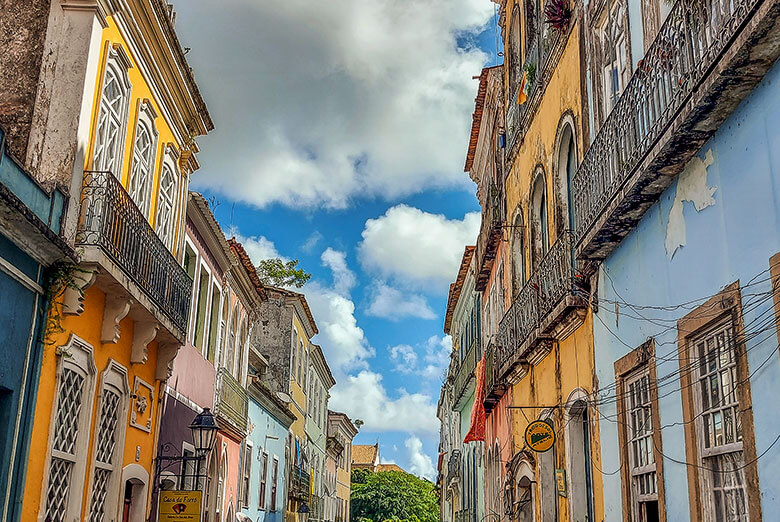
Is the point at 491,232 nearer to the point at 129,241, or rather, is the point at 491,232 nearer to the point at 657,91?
the point at 129,241

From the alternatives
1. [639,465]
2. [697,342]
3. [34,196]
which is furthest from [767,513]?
[34,196]

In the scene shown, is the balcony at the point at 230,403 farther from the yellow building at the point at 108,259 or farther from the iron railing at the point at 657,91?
the iron railing at the point at 657,91

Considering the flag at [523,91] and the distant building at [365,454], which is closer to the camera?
the flag at [523,91]

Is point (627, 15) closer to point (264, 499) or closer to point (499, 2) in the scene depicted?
point (499, 2)

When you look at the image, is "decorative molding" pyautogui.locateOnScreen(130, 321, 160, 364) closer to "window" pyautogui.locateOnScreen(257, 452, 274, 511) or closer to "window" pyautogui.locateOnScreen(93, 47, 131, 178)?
"window" pyautogui.locateOnScreen(93, 47, 131, 178)

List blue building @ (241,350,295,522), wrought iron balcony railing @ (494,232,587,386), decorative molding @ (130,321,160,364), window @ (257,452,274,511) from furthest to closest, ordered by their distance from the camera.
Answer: window @ (257,452,274,511) → blue building @ (241,350,295,522) → decorative molding @ (130,321,160,364) → wrought iron balcony railing @ (494,232,587,386)

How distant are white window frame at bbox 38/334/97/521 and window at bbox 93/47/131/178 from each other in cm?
193

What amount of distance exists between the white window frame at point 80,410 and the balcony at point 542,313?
16.8 feet

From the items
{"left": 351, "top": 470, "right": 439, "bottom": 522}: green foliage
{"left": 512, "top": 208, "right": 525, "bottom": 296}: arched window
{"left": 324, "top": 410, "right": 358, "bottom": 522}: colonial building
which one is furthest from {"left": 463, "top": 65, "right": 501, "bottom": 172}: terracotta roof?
{"left": 351, "top": 470, "right": 439, "bottom": 522}: green foliage

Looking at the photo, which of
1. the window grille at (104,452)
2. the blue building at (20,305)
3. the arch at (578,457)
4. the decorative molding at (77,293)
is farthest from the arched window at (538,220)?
the blue building at (20,305)

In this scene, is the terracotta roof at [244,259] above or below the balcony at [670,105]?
above

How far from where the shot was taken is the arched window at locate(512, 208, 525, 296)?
1355cm

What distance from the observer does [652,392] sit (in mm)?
6781

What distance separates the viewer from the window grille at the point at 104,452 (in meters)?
9.44
